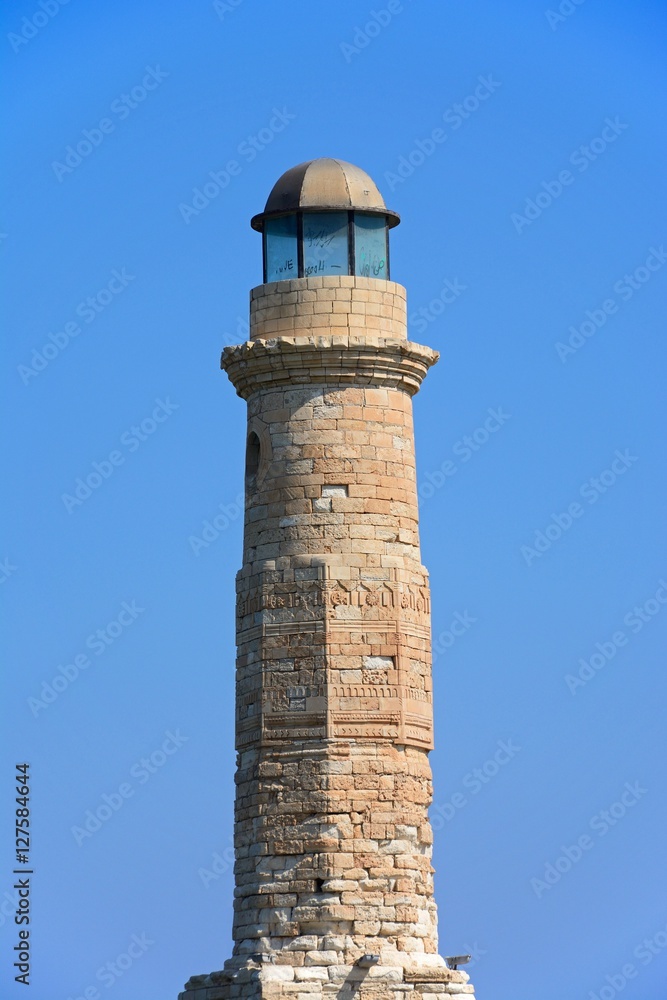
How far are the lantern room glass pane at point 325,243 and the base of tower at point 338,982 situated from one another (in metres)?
9.98

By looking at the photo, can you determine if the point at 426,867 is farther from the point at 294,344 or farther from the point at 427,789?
the point at 294,344

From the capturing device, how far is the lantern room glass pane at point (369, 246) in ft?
127

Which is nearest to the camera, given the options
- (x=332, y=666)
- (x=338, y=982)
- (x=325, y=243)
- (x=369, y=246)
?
(x=338, y=982)

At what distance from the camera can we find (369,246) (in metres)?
38.9

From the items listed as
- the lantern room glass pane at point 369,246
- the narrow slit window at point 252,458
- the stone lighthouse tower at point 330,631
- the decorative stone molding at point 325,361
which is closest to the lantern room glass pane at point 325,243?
the stone lighthouse tower at point 330,631

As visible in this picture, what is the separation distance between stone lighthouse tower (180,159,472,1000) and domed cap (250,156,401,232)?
0.03 metres

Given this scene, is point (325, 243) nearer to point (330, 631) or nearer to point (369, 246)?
point (369, 246)

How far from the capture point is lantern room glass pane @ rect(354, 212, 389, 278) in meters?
38.8

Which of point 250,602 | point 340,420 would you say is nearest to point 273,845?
point 250,602

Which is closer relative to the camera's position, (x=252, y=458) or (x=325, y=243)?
(x=252, y=458)

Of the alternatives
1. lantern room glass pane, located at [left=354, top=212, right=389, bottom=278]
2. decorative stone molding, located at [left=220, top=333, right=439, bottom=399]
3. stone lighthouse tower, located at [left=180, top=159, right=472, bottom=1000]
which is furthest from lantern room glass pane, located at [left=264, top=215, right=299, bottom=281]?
decorative stone molding, located at [left=220, top=333, right=439, bottom=399]

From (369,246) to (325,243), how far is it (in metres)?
0.67

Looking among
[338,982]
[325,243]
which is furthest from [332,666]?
[325,243]

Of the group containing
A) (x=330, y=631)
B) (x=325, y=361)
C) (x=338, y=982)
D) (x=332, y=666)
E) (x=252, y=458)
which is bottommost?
(x=338, y=982)
